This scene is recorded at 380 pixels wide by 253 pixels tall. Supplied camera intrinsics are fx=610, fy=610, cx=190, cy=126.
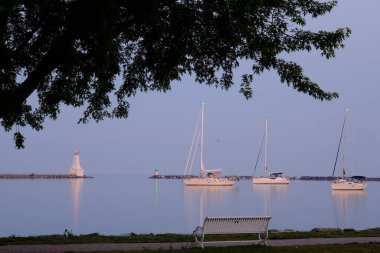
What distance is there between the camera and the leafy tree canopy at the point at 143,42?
10773 millimetres

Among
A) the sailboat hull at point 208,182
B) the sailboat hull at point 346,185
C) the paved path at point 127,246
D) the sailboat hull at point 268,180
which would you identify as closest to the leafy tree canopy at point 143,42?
the paved path at point 127,246

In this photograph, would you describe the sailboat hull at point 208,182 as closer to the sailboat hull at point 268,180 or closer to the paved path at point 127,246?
the sailboat hull at point 268,180

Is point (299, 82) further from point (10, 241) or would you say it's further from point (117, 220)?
point (117, 220)

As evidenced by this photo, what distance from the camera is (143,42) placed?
11.9 metres

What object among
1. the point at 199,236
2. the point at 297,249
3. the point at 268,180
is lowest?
the point at 297,249

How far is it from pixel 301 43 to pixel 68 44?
452cm

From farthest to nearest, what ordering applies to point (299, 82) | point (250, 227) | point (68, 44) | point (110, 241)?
point (110, 241)
point (250, 227)
point (299, 82)
point (68, 44)

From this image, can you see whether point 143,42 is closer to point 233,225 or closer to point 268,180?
point 233,225

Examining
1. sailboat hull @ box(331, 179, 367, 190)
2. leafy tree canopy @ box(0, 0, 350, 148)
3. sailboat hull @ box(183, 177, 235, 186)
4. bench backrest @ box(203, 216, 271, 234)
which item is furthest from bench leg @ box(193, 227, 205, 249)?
sailboat hull @ box(183, 177, 235, 186)

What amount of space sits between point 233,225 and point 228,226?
0.14 m

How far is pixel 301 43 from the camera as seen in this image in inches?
474

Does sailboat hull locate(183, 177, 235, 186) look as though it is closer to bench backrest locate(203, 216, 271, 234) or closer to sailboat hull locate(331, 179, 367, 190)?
sailboat hull locate(331, 179, 367, 190)

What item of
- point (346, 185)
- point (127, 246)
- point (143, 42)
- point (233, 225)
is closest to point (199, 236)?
point (233, 225)

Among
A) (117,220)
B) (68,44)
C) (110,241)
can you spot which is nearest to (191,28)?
(68,44)
